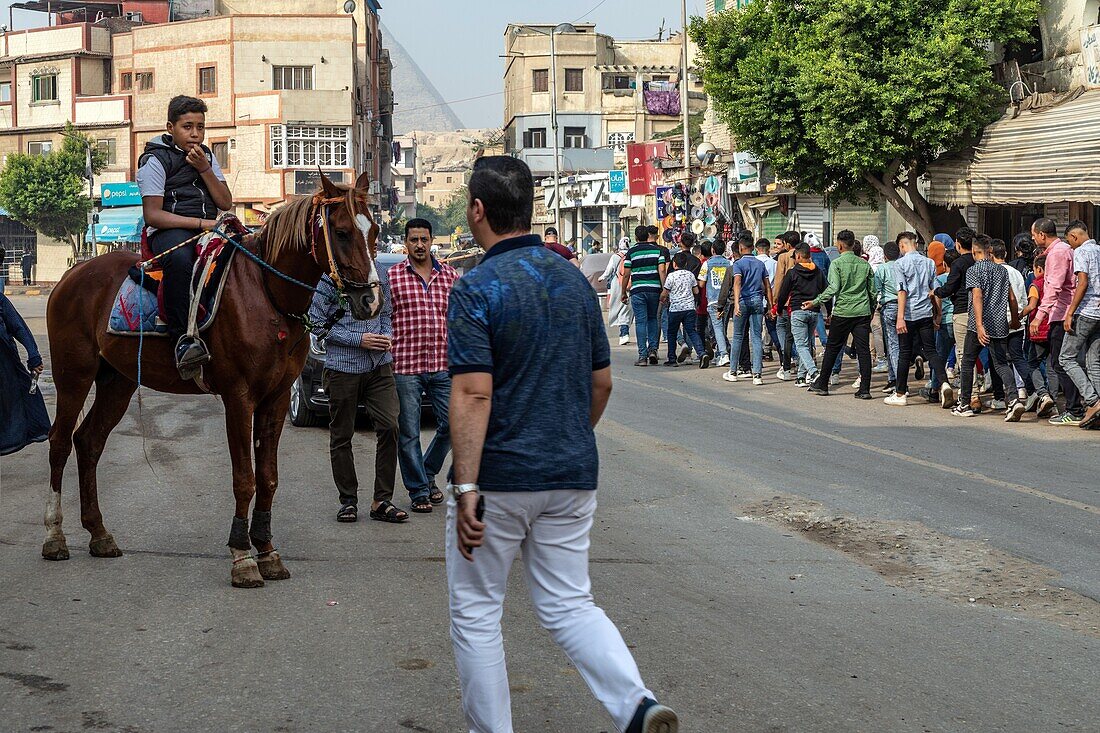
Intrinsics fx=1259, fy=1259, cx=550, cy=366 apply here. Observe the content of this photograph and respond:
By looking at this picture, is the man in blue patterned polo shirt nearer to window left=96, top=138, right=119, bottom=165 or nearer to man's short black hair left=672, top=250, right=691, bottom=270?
man's short black hair left=672, top=250, right=691, bottom=270

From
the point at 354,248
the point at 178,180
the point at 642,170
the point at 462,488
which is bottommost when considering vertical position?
the point at 462,488

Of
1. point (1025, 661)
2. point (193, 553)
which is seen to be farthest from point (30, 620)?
point (1025, 661)

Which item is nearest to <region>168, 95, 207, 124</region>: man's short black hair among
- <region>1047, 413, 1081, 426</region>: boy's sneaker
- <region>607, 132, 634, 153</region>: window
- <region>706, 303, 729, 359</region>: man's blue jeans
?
<region>1047, 413, 1081, 426</region>: boy's sneaker

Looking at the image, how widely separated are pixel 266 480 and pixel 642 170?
132 ft

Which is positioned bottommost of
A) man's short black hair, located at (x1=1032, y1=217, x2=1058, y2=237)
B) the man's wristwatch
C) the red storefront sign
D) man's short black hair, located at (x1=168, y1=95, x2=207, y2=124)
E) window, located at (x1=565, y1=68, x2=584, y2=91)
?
the man's wristwatch

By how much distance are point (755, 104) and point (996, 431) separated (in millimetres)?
10557

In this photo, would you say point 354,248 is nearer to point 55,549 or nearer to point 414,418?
point 414,418

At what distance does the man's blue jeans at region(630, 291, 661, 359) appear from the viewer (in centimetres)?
1944

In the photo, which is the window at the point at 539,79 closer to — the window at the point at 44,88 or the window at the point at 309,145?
the window at the point at 309,145

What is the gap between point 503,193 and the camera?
155 inches

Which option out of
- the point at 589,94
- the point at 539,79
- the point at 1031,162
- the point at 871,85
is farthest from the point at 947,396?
the point at 539,79

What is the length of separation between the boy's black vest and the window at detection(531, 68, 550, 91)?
84989mm

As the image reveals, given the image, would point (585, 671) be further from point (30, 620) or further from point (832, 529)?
point (832, 529)

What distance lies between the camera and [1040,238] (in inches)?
532
